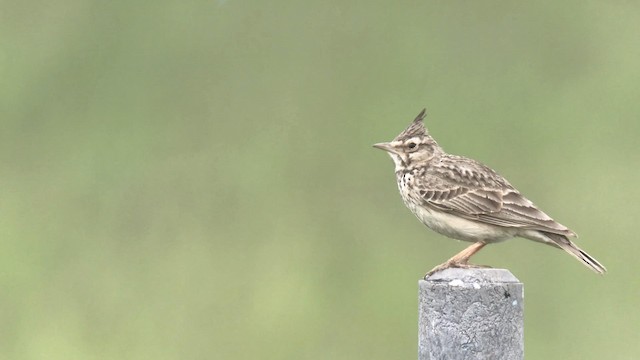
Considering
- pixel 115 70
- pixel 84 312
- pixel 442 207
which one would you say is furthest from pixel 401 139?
pixel 115 70

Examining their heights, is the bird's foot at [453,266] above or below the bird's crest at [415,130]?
below

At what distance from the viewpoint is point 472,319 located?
527cm

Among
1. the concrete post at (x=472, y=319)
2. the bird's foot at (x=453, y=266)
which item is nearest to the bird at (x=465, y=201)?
the bird's foot at (x=453, y=266)

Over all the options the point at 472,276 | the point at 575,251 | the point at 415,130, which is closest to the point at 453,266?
the point at 472,276

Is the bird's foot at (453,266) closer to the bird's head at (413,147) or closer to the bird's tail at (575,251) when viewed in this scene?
the bird's tail at (575,251)

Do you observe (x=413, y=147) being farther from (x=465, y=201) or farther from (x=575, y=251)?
(x=575, y=251)

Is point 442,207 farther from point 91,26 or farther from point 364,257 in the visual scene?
point 91,26

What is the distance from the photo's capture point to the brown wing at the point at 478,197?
677cm

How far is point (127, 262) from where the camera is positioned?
44.3ft

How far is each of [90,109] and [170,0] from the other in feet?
8.15

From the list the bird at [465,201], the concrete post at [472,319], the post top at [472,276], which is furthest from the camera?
the bird at [465,201]

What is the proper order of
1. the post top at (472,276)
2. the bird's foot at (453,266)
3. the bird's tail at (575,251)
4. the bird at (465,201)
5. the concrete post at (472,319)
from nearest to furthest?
the concrete post at (472,319)
the post top at (472,276)
the bird's foot at (453,266)
the bird's tail at (575,251)
the bird at (465,201)

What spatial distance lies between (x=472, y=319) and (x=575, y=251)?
1.55m

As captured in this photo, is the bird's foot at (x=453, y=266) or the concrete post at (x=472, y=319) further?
the bird's foot at (x=453, y=266)
